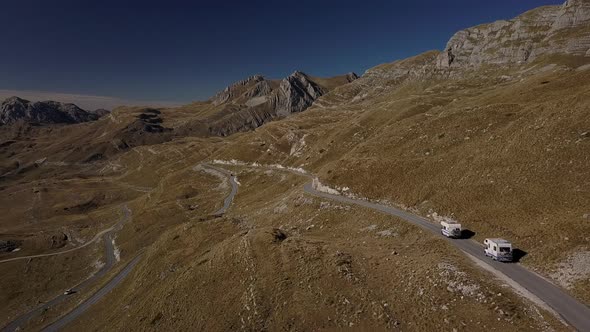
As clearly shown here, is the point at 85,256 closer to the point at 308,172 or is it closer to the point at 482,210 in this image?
the point at 308,172

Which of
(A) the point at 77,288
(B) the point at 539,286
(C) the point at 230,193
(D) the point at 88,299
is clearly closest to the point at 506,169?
(B) the point at 539,286

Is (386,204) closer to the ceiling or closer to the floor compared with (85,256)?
closer to the ceiling

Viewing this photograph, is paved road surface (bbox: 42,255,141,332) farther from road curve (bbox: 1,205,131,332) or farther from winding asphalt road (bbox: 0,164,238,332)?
road curve (bbox: 1,205,131,332)

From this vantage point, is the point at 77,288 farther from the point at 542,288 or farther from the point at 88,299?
the point at 542,288

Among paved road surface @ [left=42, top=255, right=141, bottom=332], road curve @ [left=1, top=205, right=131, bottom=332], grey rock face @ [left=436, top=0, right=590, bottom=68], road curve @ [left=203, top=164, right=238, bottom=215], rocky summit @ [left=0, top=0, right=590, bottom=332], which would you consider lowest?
road curve @ [left=1, top=205, right=131, bottom=332]

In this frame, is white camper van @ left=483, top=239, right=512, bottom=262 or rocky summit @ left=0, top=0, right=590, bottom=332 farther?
white camper van @ left=483, top=239, right=512, bottom=262

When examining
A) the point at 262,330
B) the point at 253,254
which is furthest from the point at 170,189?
the point at 262,330

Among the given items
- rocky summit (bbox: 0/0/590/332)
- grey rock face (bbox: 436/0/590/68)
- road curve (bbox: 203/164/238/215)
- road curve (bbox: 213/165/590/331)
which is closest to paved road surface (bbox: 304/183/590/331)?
road curve (bbox: 213/165/590/331)
